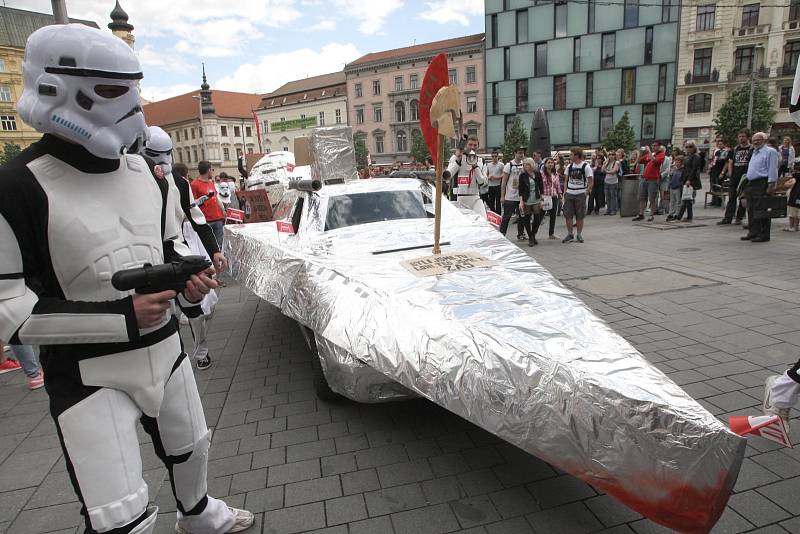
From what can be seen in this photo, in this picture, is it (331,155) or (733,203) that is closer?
(331,155)

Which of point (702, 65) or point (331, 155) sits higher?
point (702, 65)

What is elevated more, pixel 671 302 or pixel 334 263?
pixel 334 263

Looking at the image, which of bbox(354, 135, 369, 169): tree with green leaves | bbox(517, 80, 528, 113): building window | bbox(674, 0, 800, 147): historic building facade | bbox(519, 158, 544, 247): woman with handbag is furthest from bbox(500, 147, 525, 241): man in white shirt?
bbox(354, 135, 369, 169): tree with green leaves

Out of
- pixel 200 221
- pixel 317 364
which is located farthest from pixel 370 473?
pixel 200 221

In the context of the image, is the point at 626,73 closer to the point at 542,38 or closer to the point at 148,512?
the point at 542,38

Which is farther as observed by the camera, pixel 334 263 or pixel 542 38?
pixel 542 38

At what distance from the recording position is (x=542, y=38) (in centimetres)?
4700

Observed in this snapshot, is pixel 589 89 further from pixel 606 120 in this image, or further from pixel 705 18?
pixel 705 18

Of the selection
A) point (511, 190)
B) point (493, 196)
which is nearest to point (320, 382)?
point (511, 190)

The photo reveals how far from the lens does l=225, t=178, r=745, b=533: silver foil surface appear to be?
1.75 m

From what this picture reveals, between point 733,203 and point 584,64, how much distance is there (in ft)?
138

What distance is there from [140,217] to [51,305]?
42 centimetres

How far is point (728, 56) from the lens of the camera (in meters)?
41.8

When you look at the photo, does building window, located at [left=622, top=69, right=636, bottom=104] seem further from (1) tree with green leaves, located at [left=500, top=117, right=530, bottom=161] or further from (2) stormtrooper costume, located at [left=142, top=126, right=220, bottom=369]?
(2) stormtrooper costume, located at [left=142, top=126, right=220, bottom=369]
